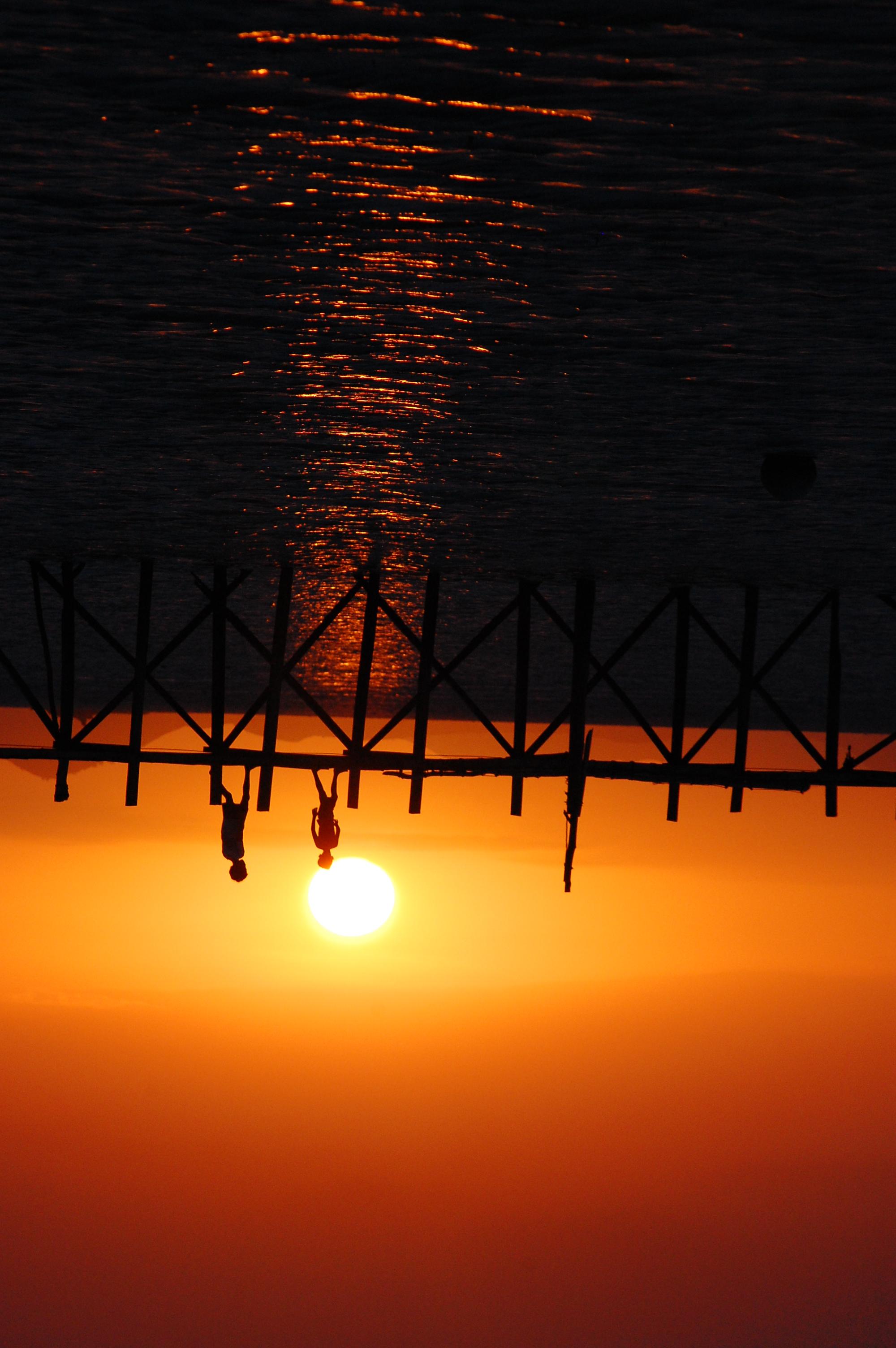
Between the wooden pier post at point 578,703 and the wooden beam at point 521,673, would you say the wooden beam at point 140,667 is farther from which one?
the wooden pier post at point 578,703

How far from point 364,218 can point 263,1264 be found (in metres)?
108

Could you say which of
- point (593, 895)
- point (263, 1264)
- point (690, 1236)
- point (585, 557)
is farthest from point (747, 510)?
point (690, 1236)

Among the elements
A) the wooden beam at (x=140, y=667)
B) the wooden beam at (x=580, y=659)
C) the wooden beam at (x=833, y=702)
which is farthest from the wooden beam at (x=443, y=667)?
the wooden beam at (x=833, y=702)

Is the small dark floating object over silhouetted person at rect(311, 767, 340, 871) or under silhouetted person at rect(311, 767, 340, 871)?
over

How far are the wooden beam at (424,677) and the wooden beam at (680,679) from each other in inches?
111

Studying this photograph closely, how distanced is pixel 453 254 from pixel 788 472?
4132 millimetres

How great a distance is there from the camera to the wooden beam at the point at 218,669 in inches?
535

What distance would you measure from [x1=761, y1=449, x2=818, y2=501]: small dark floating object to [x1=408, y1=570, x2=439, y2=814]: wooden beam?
5019 millimetres

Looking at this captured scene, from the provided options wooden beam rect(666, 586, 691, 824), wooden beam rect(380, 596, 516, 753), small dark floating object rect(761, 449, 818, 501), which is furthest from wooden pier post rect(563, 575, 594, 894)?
small dark floating object rect(761, 449, 818, 501)

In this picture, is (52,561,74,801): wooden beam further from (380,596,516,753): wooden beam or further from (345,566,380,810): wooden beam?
(380,596,516,753): wooden beam

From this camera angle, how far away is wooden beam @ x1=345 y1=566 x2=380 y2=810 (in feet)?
44.4

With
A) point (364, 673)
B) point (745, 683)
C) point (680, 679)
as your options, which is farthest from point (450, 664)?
point (745, 683)

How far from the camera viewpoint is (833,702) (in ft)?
48.6

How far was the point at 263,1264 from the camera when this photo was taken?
99938 millimetres
